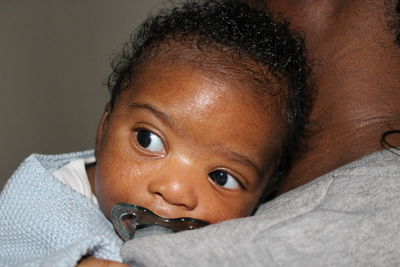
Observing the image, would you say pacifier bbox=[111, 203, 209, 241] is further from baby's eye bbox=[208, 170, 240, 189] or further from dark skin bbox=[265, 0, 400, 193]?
dark skin bbox=[265, 0, 400, 193]

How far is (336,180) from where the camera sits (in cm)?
67

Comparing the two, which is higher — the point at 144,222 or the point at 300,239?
the point at 144,222

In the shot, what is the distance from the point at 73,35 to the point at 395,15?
108cm

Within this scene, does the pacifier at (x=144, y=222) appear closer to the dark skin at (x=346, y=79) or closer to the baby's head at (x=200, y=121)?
the baby's head at (x=200, y=121)

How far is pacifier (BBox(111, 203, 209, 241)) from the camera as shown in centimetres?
70

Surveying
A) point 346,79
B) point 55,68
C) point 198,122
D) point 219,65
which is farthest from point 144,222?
point 55,68

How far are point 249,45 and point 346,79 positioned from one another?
0.23 metres

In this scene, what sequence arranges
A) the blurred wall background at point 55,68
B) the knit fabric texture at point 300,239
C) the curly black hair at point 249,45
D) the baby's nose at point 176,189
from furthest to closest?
the blurred wall background at point 55,68, the curly black hair at point 249,45, the baby's nose at point 176,189, the knit fabric texture at point 300,239

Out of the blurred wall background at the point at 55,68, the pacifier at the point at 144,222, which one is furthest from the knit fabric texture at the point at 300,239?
the blurred wall background at the point at 55,68

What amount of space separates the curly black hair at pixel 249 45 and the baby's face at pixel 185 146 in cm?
5

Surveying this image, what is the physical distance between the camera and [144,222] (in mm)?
716

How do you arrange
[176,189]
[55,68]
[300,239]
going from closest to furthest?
[300,239], [176,189], [55,68]

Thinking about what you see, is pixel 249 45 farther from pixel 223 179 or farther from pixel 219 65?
pixel 223 179

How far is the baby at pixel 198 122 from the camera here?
2.40 ft
